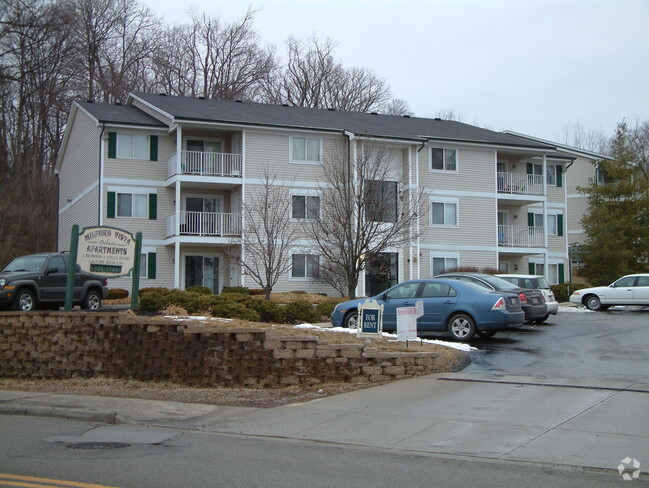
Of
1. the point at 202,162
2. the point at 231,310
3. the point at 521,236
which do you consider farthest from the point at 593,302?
the point at 202,162

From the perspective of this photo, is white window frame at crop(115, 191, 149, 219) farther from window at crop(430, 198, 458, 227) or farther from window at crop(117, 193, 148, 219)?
window at crop(430, 198, 458, 227)

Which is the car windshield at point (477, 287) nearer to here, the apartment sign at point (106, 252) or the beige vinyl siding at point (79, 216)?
the apartment sign at point (106, 252)

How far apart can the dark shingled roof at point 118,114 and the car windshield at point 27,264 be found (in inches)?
545

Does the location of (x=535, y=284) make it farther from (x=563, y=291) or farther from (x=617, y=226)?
(x=617, y=226)

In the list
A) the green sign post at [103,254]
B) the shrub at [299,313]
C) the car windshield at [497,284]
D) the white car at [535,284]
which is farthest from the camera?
the white car at [535,284]

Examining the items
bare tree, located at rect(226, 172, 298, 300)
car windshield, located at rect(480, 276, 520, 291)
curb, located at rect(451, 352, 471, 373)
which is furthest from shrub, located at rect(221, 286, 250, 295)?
curb, located at rect(451, 352, 471, 373)

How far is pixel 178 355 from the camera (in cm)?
1458

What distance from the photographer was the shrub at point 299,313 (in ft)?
75.8

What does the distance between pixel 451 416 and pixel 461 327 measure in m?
7.55

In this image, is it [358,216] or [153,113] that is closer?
[358,216]

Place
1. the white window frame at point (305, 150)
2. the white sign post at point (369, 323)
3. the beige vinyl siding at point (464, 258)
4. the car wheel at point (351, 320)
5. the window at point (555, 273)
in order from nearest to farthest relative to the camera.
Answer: the white sign post at point (369, 323) < the car wheel at point (351, 320) < the white window frame at point (305, 150) < the beige vinyl siding at point (464, 258) < the window at point (555, 273)

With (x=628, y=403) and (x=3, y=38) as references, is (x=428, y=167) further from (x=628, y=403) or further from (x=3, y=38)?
(x=628, y=403)

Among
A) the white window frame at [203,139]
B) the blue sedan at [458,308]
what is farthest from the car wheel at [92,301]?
the white window frame at [203,139]

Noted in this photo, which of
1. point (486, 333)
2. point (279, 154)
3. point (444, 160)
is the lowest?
point (486, 333)
